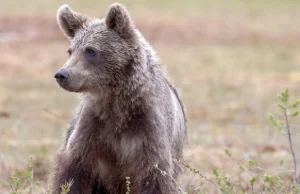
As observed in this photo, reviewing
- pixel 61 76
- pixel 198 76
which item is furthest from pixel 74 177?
pixel 198 76

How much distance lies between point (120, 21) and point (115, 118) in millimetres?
835

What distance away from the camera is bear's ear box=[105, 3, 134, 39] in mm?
6746

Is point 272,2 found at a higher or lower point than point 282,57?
higher

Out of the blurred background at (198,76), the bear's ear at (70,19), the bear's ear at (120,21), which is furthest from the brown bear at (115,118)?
the blurred background at (198,76)

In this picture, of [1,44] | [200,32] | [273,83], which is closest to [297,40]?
[200,32]

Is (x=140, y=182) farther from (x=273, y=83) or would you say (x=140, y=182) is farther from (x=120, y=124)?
(x=273, y=83)

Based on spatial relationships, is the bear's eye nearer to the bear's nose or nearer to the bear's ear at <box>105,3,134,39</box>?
the bear's ear at <box>105,3,134,39</box>

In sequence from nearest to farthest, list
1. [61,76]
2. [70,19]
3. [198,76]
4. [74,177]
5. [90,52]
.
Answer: [61,76] < [74,177] < [90,52] < [70,19] < [198,76]

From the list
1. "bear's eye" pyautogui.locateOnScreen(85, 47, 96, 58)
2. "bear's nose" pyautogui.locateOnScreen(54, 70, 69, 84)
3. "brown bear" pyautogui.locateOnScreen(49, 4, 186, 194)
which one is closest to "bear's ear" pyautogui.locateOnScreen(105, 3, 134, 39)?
"brown bear" pyautogui.locateOnScreen(49, 4, 186, 194)

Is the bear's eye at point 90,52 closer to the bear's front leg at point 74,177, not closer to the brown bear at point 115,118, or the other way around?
the brown bear at point 115,118

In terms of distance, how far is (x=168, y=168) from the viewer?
261 inches

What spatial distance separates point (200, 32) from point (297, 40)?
152 inches

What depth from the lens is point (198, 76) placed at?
2248 centimetres

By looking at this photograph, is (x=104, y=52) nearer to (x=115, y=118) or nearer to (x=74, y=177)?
(x=115, y=118)
